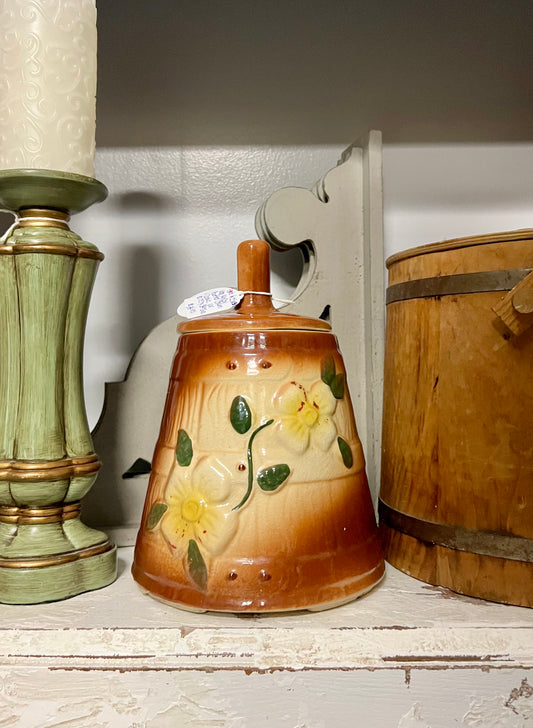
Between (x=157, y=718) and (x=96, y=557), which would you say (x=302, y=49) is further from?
(x=157, y=718)

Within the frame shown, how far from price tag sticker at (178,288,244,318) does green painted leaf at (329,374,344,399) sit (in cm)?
12

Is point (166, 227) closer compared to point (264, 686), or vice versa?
point (264, 686)

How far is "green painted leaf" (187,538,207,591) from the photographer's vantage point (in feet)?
1.82

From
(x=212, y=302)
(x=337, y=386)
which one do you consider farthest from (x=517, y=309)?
(x=212, y=302)

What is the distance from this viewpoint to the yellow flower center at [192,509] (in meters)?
0.57

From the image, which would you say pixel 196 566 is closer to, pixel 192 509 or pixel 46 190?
pixel 192 509

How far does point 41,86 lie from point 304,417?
384mm

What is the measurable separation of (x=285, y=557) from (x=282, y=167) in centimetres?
55

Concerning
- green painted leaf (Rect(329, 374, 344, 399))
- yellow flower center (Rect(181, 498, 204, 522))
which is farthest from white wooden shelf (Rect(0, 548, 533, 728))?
green painted leaf (Rect(329, 374, 344, 399))

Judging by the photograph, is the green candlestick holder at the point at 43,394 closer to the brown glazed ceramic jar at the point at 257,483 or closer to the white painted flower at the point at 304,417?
the brown glazed ceramic jar at the point at 257,483

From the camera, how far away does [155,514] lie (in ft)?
1.98

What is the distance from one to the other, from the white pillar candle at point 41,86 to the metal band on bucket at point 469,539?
18.4 inches

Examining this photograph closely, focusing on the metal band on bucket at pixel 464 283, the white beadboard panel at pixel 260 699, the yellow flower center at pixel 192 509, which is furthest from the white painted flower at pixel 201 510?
the metal band on bucket at pixel 464 283

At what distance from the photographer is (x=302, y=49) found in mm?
883
